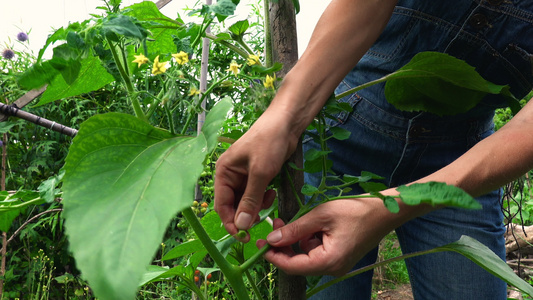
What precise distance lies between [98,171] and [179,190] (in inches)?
4.2

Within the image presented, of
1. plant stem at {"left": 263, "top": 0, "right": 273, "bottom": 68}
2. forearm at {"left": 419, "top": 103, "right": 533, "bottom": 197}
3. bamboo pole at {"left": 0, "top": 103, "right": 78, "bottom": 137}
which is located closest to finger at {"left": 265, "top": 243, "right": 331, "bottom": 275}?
forearm at {"left": 419, "top": 103, "right": 533, "bottom": 197}

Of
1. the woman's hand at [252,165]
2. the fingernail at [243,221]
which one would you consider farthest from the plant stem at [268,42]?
the fingernail at [243,221]

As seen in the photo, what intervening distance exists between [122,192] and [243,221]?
9.2 inches

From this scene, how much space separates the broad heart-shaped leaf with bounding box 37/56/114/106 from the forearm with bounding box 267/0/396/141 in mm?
352

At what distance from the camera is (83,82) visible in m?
0.84

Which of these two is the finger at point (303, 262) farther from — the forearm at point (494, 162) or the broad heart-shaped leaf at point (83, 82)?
the broad heart-shaped leaf at point (83, 82)

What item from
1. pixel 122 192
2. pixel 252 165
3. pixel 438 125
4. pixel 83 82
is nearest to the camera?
pixel 122 192

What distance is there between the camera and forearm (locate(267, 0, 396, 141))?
0.68 metres

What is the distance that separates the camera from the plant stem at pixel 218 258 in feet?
2.12

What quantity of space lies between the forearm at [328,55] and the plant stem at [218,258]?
0.19 m

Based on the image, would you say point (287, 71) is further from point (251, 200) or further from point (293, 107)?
point (251, 200)

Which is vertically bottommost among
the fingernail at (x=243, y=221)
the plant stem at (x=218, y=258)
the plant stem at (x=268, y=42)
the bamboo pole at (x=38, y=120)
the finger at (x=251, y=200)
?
the bamboo pole at (x=38, y=120)

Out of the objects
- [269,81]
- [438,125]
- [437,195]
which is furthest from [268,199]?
[438,125]

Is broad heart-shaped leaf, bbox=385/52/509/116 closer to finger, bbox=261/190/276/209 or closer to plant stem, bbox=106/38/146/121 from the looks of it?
finger, bbox=261/190/276/209
